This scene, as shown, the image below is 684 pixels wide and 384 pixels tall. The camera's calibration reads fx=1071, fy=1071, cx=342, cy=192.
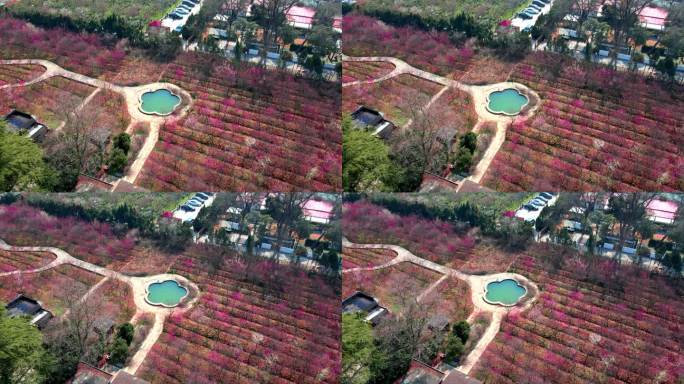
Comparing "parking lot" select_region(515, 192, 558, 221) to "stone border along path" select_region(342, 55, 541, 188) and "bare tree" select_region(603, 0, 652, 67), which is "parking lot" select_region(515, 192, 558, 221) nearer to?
Answer: "stone border along path" select_region(342, 55, 541, 188)

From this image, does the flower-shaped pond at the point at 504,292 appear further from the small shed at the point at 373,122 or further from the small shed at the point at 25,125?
the small shed at the point at 25,125

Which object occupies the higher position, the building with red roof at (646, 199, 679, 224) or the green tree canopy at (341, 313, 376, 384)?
the building with red roof at (646, 199, 679, 224)

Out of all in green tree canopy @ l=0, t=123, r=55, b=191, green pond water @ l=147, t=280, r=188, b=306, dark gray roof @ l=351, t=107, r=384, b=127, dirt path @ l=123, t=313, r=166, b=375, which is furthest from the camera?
dark gray roof @ l=351, t=107, r=384, b=127

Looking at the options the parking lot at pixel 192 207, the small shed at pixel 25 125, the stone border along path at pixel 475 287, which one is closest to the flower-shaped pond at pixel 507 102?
the stone border along path at pixel 475 287

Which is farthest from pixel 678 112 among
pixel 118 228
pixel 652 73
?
pixel 118 228

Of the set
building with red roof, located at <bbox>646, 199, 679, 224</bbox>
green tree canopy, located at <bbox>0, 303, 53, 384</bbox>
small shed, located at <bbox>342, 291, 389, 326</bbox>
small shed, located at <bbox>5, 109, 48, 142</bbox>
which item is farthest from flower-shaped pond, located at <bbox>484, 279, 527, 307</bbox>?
small shed, located at <bbox>5, 109, 48, 142</bbox>

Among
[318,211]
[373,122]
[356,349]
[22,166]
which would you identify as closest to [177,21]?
[22,166]

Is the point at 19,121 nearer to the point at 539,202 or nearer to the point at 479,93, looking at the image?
the point at 479,93
